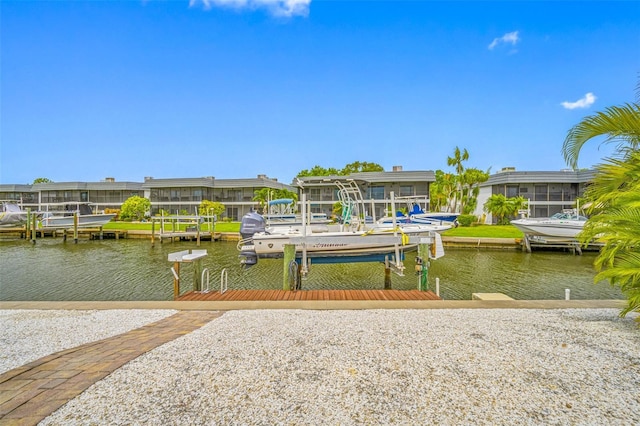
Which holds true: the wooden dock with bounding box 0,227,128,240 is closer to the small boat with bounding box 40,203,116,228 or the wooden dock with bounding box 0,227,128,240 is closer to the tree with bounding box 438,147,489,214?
the small boat with bounding box 40,203,116,228

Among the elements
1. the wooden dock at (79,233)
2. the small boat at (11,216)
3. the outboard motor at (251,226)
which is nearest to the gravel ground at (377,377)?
the outboard motor at (251,226)

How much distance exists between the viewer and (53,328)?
509cm

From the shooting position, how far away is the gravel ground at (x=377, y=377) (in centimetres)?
273

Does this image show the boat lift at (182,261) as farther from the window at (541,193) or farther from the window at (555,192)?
the window at (555,192)

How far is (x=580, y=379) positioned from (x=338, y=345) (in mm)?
2377

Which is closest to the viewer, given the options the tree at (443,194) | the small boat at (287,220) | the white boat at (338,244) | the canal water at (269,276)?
the white boat at (338,244)

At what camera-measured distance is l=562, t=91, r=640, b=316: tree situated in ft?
14.8

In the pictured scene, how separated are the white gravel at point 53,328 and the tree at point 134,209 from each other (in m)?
48.7

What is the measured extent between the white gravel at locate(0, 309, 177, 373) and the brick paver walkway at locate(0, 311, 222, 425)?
328 millimetres

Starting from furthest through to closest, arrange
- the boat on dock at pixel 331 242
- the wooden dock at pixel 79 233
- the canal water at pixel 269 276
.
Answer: the wooden dock at pixel 79 233, the canal water at pixel 269 276, the boat on dock at pixel 331 242

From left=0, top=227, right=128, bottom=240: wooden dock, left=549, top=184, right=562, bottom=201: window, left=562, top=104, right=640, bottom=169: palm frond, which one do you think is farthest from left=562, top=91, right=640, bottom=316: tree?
left=549, top=184, right=562, bottom=201: window

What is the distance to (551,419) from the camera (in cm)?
268

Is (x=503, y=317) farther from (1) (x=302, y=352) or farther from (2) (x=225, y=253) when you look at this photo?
(2) (x=225, y=253)

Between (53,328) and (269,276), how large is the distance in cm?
1014
